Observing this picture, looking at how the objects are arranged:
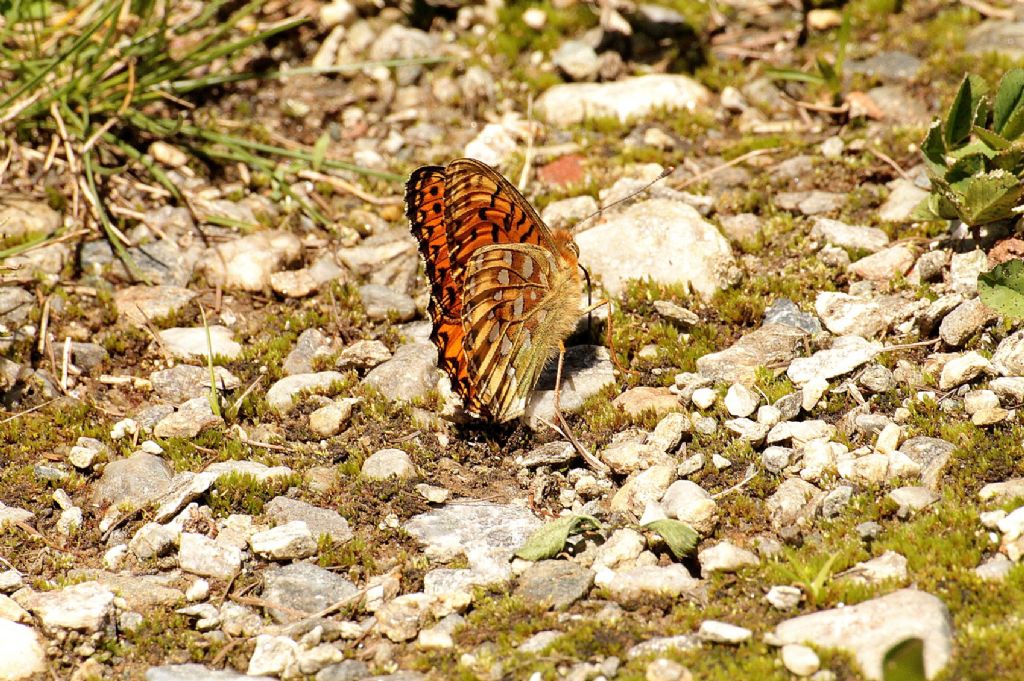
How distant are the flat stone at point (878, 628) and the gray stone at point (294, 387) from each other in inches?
158

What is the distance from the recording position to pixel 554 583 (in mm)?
5742

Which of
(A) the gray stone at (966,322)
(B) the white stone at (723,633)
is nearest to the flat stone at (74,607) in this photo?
(B) the white stone at (723,633)

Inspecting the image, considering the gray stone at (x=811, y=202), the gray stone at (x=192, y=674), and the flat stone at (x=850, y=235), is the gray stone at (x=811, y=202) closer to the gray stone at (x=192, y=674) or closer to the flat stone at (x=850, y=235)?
the flat stone at (x=850, y=235)

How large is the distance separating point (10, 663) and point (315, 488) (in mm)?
2096

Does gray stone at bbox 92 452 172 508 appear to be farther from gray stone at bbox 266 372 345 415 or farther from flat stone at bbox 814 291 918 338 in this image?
flat stone at bbox 814 291 918 338

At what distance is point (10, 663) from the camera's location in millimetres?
5254

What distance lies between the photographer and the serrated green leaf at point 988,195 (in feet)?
22.8

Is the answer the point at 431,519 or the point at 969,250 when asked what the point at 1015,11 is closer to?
the point at 969,250

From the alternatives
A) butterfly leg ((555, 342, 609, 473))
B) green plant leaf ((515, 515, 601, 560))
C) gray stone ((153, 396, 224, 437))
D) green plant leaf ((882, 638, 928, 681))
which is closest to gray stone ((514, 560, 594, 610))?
green plant leaf ((515, 515, 601, 560))

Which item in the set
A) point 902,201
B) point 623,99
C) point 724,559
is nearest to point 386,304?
point 623,99

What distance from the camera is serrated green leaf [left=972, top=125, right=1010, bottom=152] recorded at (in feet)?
23.0

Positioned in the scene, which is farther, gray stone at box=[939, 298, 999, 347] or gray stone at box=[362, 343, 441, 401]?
gray stone at box=[362, 343, 441, 401]

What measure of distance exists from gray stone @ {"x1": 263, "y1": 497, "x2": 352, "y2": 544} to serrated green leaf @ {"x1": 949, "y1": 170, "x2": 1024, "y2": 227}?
15.5 ft

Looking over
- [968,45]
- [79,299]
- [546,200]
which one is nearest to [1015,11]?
[968,45]
